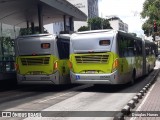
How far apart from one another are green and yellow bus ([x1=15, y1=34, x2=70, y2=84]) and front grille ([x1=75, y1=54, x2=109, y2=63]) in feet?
4.09

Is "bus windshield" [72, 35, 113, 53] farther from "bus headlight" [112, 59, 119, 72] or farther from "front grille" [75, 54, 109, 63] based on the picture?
"bus headlight" [112, 59, 119, 72]

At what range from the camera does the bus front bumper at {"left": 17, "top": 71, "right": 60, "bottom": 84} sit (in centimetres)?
1827

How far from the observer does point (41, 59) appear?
18.6 m

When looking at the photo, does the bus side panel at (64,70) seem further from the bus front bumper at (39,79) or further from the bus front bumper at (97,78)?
the bus front bumper at (97,78)

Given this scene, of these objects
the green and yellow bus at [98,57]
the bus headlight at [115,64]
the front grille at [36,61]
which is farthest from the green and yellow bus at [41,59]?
the bus headlight at [115,64]

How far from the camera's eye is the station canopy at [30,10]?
26359mm

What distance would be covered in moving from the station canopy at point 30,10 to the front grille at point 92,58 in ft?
29.5

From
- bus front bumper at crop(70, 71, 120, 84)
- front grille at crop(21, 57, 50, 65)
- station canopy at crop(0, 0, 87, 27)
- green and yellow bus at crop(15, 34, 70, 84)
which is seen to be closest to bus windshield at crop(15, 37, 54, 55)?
green and yellow bus at crop(15, 34, 70, 84)

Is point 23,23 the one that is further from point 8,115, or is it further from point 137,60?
point 8,115

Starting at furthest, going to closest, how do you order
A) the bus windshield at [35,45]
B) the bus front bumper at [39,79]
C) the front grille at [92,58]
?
the bus windshield at [35,45] < the bus front bumper at [39,79] < the front grille at [92,58]

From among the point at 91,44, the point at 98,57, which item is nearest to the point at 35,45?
the point at 91,44

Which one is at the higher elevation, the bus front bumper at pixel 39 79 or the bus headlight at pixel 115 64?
the bus headlight at pixel 115 64

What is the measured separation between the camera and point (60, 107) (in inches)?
486

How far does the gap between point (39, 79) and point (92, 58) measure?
3146 mm
